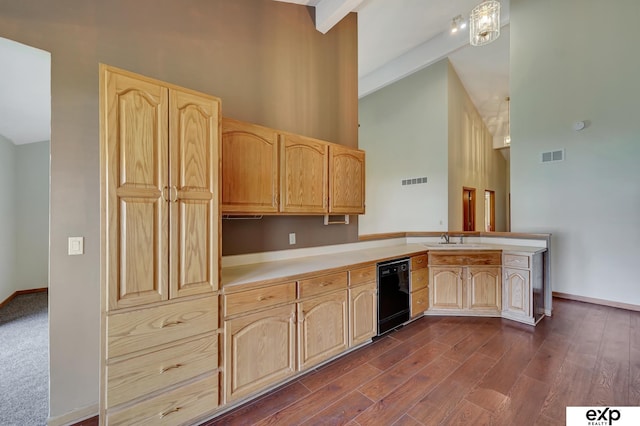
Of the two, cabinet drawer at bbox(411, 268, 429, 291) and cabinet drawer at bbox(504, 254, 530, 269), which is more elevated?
cabinet drawer at bbox(504, 254, 530, 269)

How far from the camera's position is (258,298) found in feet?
6.11

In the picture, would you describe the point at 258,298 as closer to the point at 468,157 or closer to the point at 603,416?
the point at 603,416

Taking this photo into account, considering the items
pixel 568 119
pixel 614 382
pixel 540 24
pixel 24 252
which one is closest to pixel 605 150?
pixel 568 119

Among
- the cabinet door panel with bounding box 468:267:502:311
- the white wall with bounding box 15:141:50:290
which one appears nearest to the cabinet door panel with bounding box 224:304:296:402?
the cabinet door panel with bounding box 468:267:502:311

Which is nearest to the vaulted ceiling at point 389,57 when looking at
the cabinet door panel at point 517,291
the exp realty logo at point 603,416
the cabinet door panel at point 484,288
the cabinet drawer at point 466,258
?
the cabinet drawer at point 466,258

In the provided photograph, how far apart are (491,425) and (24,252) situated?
6.17m

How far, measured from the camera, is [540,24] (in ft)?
14.5

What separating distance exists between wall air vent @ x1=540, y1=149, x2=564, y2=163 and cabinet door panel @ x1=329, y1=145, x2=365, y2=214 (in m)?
3.57

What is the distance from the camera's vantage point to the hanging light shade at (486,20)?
11.1ft

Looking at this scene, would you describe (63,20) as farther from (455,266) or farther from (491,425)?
(455,266)

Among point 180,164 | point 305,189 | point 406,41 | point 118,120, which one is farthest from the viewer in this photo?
point 406,41

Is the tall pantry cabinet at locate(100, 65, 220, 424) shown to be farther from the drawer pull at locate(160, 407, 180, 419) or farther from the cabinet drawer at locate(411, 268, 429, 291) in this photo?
the cabinet drawer at locate(411, 268, 429, 291)

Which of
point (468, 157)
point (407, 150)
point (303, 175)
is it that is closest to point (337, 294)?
point (303, 175)

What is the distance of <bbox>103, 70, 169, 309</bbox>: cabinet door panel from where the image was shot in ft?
4.54
